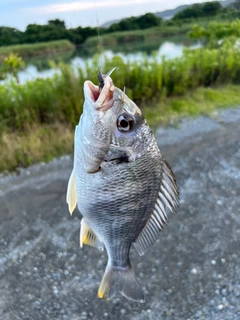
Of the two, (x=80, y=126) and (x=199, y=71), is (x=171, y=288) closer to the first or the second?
(x=80, y=126)

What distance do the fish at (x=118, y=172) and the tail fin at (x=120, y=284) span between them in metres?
0.18

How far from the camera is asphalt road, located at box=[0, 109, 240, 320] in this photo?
10.6 feet

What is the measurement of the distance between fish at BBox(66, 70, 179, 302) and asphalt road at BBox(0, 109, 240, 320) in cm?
195

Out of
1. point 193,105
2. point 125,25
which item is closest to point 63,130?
point 193,105

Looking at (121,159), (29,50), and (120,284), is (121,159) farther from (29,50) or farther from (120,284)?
(29,50)

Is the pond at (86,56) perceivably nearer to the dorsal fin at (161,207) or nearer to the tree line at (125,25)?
the tree line at (125,25)

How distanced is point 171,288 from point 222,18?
1760 cm

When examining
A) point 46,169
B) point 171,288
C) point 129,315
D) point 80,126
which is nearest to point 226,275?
point 171,288

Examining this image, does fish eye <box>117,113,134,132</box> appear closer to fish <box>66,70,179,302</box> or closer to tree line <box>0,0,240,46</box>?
fish <box>66,70,179,302</box>

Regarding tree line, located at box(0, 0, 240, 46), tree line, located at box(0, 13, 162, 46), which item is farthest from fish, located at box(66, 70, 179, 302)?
tree line, located at box(0, 0, 240, 46)

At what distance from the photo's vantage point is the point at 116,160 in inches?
55.1

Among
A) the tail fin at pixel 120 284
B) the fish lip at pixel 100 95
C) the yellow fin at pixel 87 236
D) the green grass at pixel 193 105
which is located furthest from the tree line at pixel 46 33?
the green grass at pixel 193 105

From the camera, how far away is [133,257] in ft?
12.5

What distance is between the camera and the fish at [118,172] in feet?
4.41
